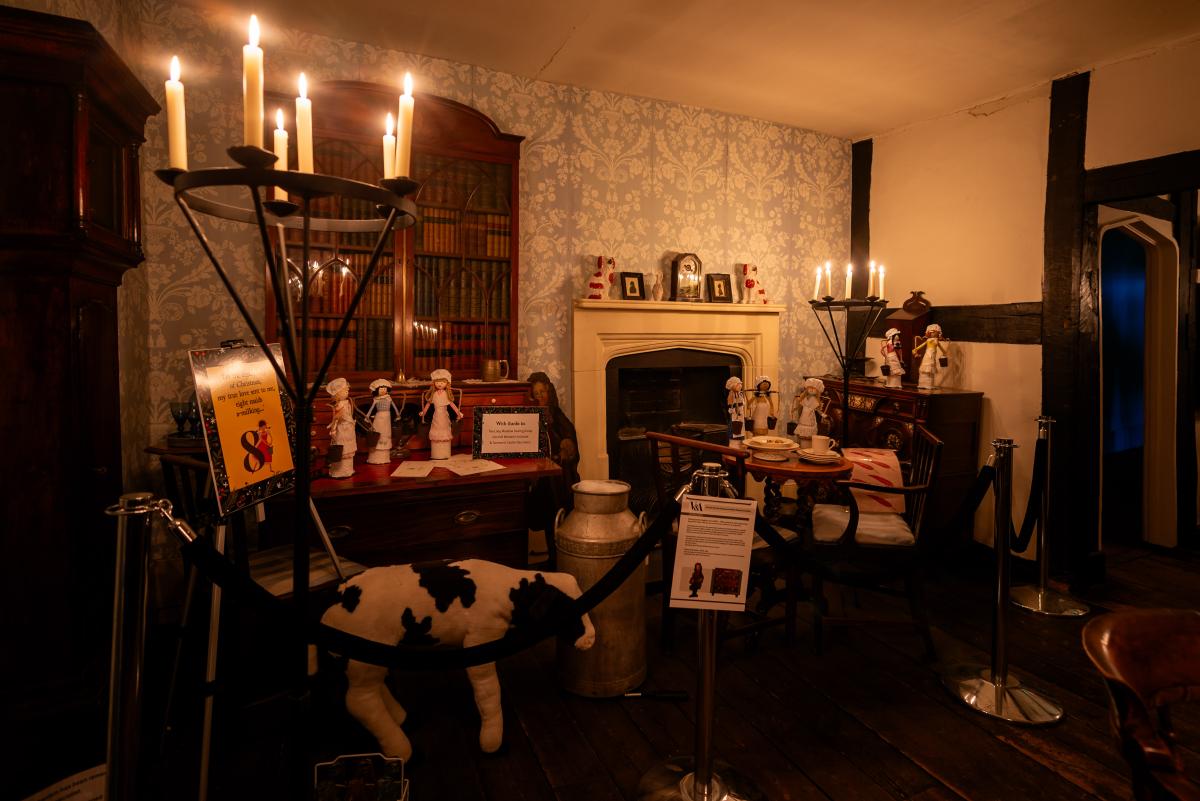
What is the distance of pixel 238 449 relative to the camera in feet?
5.70

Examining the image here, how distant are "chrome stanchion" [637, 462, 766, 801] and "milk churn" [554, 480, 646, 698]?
432 mm

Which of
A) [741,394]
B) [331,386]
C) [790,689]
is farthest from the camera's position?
[741,394]

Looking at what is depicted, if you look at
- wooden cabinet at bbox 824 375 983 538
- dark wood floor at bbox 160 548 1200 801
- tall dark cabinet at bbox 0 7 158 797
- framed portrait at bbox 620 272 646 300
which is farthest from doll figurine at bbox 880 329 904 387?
tall dark cabinet at bbox 0 7 158 797

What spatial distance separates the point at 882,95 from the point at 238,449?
4062 mm

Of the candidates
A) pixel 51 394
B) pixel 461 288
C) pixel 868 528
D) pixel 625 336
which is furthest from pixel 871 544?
pixel 51 394

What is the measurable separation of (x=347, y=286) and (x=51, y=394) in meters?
1.46

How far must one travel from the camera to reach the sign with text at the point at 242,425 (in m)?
1.65

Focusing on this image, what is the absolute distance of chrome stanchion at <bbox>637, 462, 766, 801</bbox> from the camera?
65.4 inches

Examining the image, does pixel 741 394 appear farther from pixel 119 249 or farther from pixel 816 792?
pixel 119 249

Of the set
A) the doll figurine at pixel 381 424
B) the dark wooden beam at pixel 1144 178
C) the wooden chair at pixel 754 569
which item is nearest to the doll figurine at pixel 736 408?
the wooden chair at pixel 754 569

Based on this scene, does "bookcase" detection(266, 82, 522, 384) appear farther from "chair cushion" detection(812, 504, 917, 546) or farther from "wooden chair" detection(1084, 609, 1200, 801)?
"wooden chair" detection(1084, 609, 1200, 801)

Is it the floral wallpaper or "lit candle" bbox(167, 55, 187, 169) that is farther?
the floral wallpaper

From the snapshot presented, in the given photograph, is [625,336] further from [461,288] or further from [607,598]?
[607,598]

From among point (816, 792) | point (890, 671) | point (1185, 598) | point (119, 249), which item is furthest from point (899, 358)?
point (119, 249)
